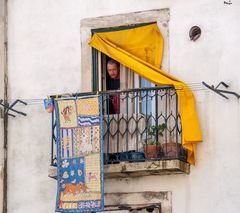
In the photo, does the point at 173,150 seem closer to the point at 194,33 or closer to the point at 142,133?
the point at 142,133

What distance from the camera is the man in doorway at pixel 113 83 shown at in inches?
907

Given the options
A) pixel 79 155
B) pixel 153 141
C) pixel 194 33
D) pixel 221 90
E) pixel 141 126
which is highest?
pixel 194 33

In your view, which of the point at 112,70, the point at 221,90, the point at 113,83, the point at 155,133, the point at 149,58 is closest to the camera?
the point at 221,90

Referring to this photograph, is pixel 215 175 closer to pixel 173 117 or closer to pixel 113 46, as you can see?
pixel 173 117

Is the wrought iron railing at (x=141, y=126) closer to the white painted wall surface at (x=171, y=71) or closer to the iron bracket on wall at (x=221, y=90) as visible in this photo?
the white painted wall surface at (x=171, y=71)

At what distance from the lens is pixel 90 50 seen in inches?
921

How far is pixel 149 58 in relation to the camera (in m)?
22.9

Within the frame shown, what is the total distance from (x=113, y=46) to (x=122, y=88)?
66cm

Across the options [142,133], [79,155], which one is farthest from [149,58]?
[79,155]

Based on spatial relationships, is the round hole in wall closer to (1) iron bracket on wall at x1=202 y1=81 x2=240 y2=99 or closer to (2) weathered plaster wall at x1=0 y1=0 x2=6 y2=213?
(1) iron bracket on wall at x1=202 y1=81 x2=240 y2=99

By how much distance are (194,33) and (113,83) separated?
1.60 m

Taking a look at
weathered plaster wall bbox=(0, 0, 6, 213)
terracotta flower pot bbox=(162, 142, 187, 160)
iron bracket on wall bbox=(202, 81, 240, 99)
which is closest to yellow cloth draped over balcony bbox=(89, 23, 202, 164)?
terracotta flower pot bbox=(162, 142, 187, 160)

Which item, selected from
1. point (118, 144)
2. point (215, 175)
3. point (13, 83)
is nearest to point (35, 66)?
point (13, 83)

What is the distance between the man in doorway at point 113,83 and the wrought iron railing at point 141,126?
0.02 meters
